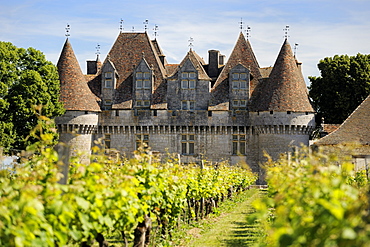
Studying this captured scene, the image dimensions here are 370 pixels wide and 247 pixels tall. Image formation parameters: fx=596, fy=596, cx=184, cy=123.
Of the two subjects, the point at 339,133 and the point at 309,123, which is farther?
the point at 309,123

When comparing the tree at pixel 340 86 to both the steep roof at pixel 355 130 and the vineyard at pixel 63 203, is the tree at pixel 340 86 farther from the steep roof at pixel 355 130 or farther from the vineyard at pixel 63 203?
the vineyard at pixel 63 203

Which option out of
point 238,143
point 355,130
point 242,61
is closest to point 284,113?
point 238,143

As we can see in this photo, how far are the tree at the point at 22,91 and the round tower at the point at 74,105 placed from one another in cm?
160

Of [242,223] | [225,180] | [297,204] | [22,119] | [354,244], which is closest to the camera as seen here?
[354,244]

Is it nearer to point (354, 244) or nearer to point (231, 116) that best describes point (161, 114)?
point (231, 116)

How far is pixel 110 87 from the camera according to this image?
1602 inches

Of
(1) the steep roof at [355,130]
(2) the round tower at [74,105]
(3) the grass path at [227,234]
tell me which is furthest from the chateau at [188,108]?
(3) the grass path at [227,234]

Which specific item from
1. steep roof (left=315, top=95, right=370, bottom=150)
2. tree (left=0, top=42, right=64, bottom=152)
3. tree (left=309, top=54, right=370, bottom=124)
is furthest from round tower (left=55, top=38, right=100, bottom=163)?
tree (left=309, top=54, right=370, bottom=124)

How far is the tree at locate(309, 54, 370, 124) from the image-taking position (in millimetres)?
44375

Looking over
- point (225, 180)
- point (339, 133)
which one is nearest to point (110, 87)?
point (339, 133)

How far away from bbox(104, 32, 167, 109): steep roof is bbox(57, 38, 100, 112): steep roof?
205cm

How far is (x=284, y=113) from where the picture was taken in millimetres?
37188

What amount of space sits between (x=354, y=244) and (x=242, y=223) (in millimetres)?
13631

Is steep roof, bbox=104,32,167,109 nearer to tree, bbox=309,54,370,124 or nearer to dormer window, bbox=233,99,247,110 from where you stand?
dormer window, bbox=233,99,247,110
